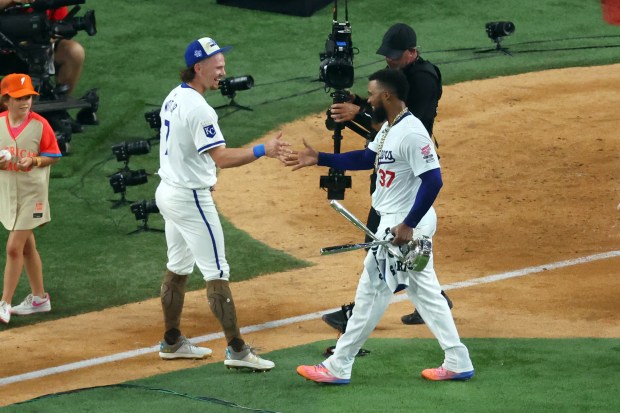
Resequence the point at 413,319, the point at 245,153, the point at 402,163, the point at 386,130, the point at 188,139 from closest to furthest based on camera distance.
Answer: the point at 402,163
the point at 386,130
the point at 245,153
the point at 188,139
the point at 413,319

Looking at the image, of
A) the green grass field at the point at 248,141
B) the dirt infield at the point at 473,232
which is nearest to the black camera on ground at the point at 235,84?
the green grass field at the point at 248,141

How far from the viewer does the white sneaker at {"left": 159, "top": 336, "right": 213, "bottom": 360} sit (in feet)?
34.1

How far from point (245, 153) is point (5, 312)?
3.06m

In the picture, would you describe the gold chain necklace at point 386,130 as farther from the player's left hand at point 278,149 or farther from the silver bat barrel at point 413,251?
the player's left hand at point 278,149

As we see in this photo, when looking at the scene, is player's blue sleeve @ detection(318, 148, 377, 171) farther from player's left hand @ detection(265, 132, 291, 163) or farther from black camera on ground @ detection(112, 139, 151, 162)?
black camera on ground @ detection(112, 139, 151, 162)

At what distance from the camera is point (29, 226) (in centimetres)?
1134

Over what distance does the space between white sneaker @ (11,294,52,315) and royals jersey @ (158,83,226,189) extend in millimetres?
2319

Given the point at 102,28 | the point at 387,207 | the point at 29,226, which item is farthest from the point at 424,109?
the point at 102,28

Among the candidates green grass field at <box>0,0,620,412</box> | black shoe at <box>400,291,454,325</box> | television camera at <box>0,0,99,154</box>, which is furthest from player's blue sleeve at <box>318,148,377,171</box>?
television camera at <box>0,0,99,154</box>

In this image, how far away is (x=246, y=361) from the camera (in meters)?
9.80

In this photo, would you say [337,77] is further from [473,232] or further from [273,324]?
[473,232]

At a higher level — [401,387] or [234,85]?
[234,85]

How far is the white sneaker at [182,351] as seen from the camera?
10.4 m

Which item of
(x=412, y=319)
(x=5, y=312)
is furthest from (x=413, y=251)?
(x=5, y=312)
